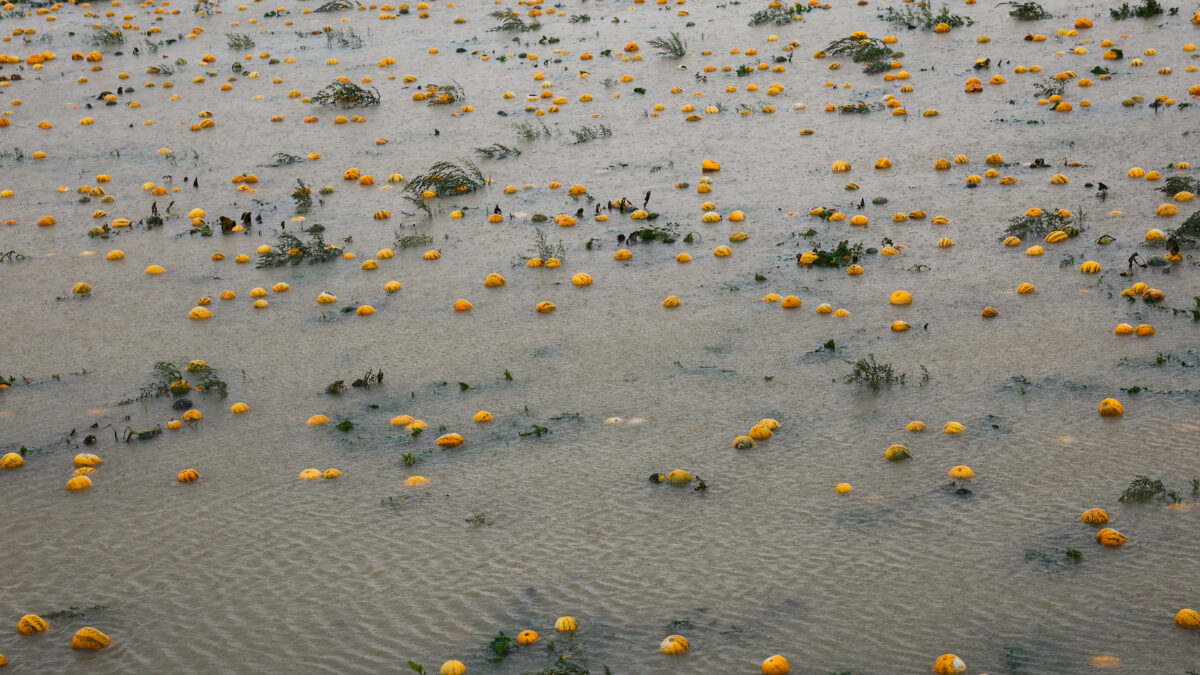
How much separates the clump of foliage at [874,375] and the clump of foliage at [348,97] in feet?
34.4

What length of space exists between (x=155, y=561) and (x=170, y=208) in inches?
286

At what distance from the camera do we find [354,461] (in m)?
7.05

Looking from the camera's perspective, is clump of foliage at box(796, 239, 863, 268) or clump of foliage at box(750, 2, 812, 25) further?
clump of foliage at box(750, 2, 812, 25)

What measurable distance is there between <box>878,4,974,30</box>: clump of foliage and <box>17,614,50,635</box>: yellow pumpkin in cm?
1518

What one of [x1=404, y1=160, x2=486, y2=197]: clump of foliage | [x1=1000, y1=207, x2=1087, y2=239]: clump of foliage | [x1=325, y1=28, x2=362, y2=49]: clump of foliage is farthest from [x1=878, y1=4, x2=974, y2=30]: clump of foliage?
[x1=325, y1=28, x2=362, y2=49]: clump of foliage

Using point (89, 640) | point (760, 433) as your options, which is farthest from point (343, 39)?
point (89, 640)

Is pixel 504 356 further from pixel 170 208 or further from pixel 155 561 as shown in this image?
pixel 170 208

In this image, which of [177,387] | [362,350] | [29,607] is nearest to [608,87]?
[362,350]

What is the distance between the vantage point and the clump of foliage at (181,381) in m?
8.09

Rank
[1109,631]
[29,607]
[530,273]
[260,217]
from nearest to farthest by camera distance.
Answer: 1. [1109,631]
2. [29,607]
3. [530,273]
4. [260,217]

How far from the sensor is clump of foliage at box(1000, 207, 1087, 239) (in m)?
9.70

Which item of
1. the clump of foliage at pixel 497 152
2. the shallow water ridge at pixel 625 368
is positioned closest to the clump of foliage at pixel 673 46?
the shallow water ridge at pixel 625 368

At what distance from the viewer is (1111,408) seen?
681 centimetres

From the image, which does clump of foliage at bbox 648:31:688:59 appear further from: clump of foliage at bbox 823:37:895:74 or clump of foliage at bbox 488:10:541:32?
clump of foliage at bbox 488:10:541:32
